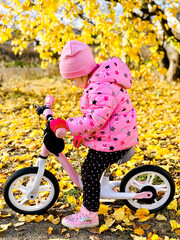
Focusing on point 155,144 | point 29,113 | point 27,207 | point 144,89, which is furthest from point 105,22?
point 144,89

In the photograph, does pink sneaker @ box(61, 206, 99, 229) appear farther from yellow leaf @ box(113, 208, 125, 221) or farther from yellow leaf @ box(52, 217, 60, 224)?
yellow leaf @ box(113, 208, 125, 221)

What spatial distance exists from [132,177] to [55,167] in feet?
3.63

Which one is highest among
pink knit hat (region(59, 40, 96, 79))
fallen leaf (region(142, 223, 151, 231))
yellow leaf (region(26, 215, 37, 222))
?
pink knit hat (region(59, 40, 96, 79))

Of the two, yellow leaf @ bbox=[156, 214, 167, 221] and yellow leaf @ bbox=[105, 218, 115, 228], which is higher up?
yellow leaf @ bbox=[105, 218, 115, 228]

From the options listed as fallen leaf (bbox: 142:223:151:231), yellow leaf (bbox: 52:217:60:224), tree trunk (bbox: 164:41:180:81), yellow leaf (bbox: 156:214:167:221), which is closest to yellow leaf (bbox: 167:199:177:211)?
yellow leaf (bbox: 156:214:167:221)

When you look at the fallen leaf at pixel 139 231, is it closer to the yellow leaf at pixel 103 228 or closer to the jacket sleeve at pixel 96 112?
the yellow leaf at pixel 103 228

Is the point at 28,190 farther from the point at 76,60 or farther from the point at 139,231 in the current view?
the point at 76,60

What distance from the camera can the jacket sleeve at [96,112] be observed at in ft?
5.70

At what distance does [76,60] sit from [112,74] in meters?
0.25

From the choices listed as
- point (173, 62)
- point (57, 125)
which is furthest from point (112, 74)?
point (173, 62)

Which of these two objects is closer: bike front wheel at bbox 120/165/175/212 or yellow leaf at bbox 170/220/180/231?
yellow leaf at bbox 170/220/180/231

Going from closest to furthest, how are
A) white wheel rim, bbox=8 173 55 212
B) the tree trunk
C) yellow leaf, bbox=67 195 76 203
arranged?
white wheel rim, bbox=8 173 55 212 < yellow leaf, bbox=67 195 76 203 < the tree trunk

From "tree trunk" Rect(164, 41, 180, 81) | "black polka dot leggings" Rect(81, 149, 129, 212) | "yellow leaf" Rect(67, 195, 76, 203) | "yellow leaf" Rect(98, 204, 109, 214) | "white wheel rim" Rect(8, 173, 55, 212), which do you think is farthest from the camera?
"tree trunk" Rect(164, 41, 180, 81)

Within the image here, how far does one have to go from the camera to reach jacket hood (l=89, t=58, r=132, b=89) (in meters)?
1.79
